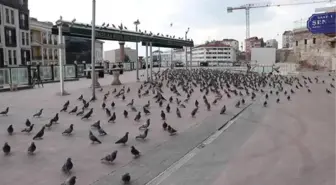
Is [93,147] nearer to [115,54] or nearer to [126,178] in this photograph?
[126,178]

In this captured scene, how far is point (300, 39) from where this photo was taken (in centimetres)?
6450

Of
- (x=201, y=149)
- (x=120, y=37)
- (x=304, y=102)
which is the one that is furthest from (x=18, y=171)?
(x=120, y=37)

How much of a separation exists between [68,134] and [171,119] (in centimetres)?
363

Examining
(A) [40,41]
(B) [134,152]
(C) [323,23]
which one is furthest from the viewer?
(A) [40,41]

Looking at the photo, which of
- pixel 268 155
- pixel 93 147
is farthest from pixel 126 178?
pixel 268 155

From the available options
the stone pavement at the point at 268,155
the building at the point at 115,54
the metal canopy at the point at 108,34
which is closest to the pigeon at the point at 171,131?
the stone pavement at the point at 268,155

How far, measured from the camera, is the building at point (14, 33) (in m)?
44.6

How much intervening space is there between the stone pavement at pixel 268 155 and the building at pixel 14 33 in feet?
132

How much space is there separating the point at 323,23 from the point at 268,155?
19.4m

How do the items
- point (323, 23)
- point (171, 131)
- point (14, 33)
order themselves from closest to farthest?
point (171, 131), point (323, 23), point (14, 33)

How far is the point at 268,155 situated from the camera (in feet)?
23.5

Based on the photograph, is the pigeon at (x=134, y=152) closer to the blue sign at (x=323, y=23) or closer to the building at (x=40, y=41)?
the blue sign at (x=323, y=23)

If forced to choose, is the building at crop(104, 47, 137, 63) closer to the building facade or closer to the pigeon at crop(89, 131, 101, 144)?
the building facade

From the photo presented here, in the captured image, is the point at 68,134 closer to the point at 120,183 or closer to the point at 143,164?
the point at 143,164
